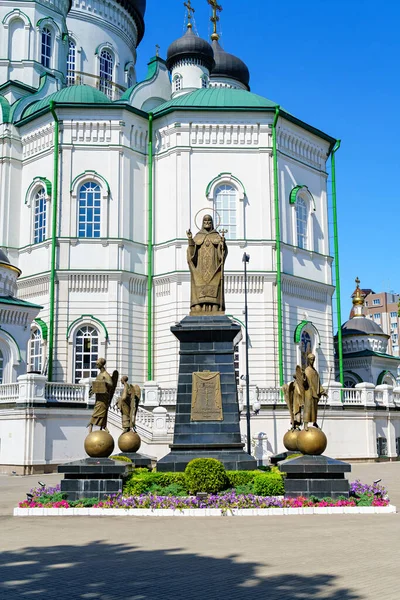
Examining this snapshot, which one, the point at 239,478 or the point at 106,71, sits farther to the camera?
the point at 106,71

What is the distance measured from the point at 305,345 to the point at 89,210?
1296 cm

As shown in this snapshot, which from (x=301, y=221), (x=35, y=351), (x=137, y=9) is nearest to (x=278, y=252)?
(x=301, y=221)

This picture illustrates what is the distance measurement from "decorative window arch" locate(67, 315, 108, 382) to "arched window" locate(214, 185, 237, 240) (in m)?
7.94

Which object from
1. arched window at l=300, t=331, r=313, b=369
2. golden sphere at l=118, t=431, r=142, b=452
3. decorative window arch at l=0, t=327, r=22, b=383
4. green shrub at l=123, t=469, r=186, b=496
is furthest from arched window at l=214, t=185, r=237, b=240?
green shrub at l=123, t=469, r=186, b=496

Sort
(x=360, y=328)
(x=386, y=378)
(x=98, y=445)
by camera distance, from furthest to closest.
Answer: (x=360, y=328) → (x=386, y=378) → (x=98, y=445)

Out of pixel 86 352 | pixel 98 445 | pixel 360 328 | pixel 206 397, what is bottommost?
pixel 98 445

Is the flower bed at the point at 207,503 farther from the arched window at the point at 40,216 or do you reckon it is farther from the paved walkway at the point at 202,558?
the arched window at the point at 40,216

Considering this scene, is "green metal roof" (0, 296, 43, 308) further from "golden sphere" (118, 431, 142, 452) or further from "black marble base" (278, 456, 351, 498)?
"black marble base" (278, 456, 351, 498)

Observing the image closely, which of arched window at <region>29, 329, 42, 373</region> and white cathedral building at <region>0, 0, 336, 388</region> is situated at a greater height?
white cathedral building at <region>0, 0, 336, 388</region>

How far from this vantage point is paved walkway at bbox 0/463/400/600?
745 centimetres

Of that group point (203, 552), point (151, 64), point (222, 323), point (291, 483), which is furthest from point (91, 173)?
point (203, 552)

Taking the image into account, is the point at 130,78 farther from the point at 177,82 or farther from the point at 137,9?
the point at 177,82

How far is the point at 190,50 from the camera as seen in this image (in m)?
43.3

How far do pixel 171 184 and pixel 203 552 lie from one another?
95.4 feet
